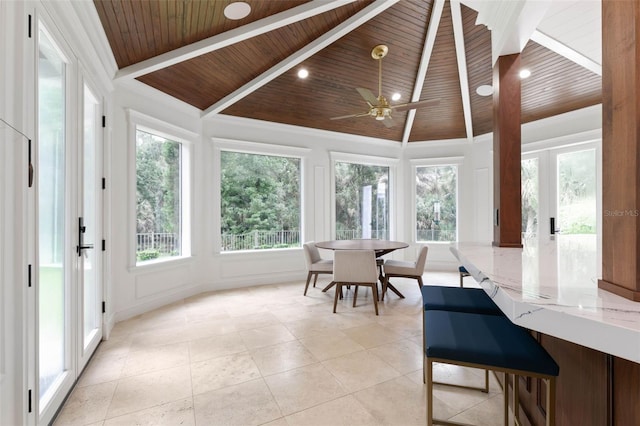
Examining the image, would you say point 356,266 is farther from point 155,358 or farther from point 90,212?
point 90,212

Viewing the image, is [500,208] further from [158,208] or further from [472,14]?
[158,208]

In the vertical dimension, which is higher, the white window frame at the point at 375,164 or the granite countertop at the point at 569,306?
the white window frame at the point at 375,164

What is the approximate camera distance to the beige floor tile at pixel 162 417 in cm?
174

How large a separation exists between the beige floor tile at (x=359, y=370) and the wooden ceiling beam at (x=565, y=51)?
161 inches

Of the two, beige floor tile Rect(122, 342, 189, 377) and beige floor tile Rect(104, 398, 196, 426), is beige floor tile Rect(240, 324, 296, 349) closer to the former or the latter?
beige floor tile Rect(122, 342, 189, 377)

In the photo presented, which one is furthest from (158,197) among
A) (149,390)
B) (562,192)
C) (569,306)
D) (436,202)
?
(562,192)

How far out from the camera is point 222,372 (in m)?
2.30

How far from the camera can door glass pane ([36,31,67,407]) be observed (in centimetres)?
171

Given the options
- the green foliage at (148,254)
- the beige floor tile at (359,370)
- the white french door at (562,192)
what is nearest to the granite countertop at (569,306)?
the beige floor tile at (359,370)

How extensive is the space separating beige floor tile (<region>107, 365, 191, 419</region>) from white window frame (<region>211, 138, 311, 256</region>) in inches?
103

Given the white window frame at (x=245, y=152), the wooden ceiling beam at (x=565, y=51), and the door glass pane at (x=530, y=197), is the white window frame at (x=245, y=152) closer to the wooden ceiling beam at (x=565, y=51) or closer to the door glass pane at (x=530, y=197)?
the wooden ceiling beam at (x=565, y=51)

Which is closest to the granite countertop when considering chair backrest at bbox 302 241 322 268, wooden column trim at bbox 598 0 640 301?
wooden column trim at bbox 598 0 640 301

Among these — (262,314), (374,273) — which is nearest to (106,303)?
(262,314)

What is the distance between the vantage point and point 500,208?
232 cm
